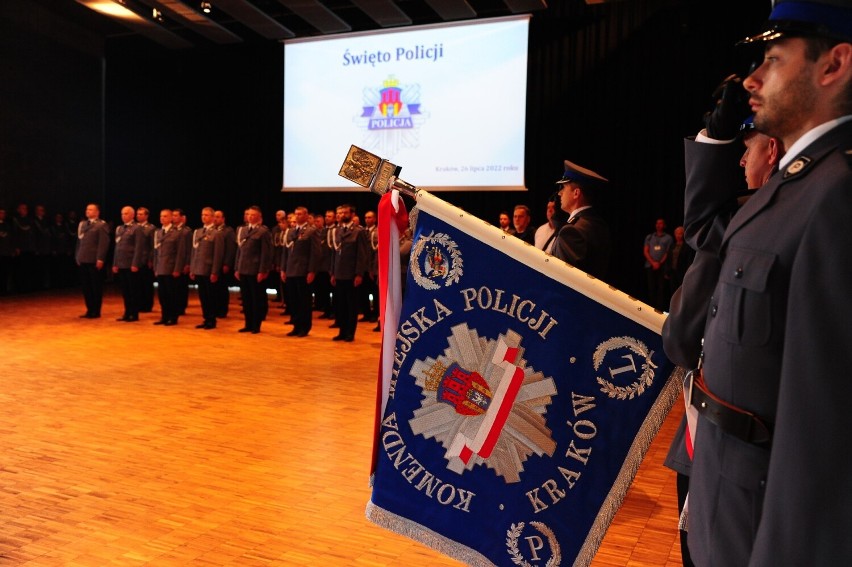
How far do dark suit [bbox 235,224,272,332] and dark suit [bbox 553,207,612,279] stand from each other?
6040 mm

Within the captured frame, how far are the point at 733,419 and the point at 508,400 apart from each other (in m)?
0.71

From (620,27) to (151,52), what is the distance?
934 cm

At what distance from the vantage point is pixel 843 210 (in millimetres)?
849

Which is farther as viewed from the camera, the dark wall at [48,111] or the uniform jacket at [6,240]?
the dark wall at [48,111]

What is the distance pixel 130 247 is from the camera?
9.23 metres

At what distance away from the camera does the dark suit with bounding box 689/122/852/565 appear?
82 cm

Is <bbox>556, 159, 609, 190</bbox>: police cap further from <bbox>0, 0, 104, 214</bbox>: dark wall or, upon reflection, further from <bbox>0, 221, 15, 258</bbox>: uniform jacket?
<bbox>0, 0, 104, 214</bbox>: dark wall

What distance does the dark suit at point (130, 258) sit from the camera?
9141 millimetres

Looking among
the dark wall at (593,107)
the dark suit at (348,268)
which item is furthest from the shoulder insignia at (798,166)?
the dark wall at (593,107)

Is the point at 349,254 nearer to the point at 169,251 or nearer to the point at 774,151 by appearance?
the point at 169,251

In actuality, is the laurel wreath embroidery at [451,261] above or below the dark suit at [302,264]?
above

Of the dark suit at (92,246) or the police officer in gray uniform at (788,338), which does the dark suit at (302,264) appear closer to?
the dark suit at (92,246)

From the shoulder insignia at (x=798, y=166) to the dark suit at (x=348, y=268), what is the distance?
7092 millimetres

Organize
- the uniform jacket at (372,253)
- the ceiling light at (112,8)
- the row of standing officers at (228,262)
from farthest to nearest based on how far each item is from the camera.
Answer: the ceiling light at (112,8), the uniform jacket at (372,253), the row of standing officers at (228,262)
